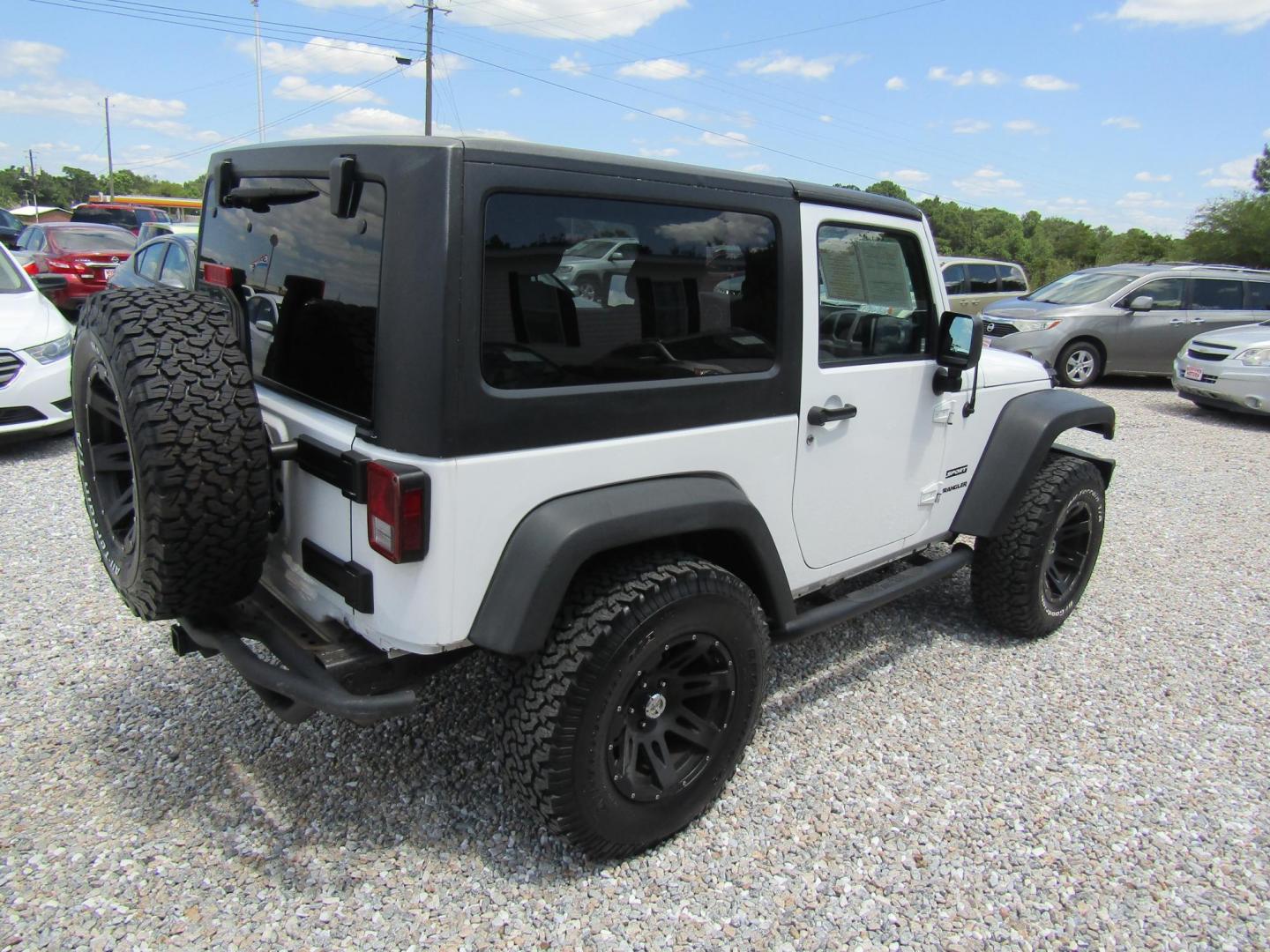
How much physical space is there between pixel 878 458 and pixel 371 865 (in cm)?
220

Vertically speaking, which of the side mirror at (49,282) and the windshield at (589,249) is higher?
the windshield at (589,249)

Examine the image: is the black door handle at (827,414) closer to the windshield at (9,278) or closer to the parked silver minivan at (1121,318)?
the windshield at (9,278)

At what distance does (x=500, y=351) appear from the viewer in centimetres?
203

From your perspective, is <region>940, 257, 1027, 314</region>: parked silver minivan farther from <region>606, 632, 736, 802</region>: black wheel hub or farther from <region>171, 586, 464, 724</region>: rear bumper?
<region>171, 586, 464, 724</region>: rear bumper

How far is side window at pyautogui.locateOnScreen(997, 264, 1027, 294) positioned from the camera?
598 inches

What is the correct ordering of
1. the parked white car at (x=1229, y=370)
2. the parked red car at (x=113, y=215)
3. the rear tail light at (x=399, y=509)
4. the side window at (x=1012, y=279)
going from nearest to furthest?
the rear tail light at (x=399, y=509)
the parked white car at (x=1229, y=370)
the side window at (x=1012, y=279)
the parked red car at (x=113, y=215)

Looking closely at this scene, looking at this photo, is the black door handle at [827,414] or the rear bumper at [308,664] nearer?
the rear bumper at [308,664]

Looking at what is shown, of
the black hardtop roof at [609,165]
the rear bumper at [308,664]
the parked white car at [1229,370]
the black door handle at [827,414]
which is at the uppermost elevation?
the black hardtop roof at [609,165]

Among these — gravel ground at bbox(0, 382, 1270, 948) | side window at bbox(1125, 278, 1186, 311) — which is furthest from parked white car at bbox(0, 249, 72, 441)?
side window at bbox(1125, 278, 1186, 311)

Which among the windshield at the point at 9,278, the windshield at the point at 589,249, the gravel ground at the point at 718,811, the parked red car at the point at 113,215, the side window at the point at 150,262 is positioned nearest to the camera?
the windshield at the point at 589,249

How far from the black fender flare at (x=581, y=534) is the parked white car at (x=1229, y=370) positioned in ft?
31.0

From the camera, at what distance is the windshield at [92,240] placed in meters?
12.3

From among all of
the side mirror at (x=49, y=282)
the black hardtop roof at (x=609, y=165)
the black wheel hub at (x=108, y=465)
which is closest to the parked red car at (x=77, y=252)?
the side mirror at (x=49, y=282)

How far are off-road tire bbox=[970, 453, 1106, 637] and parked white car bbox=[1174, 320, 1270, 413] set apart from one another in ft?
23.1
